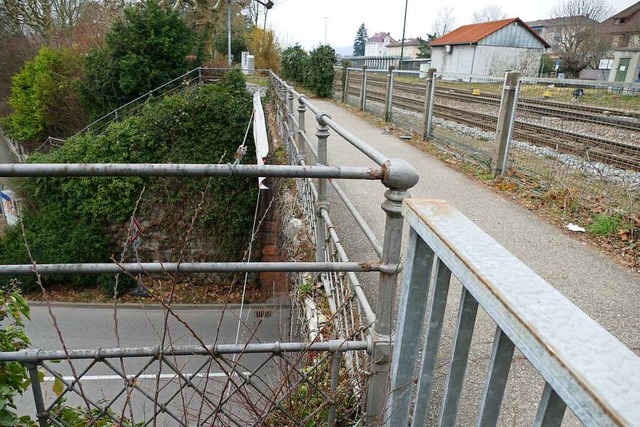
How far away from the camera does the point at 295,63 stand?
2797 centimetres

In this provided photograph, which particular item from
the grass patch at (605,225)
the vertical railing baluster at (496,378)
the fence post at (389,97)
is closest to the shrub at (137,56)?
the fence post at (389,97)

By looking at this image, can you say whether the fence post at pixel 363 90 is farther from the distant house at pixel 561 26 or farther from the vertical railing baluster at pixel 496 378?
the distant house at pixel 561 26

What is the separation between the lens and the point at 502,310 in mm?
774

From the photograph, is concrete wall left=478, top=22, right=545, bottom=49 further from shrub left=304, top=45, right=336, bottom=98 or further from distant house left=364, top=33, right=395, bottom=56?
distant house left=364, top=33, right=395, bottom=56

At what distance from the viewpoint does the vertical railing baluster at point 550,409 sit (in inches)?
26.7

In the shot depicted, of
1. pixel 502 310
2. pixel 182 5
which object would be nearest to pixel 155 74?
pixel 182 5

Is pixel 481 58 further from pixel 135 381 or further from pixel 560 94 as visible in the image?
pixel 135 381

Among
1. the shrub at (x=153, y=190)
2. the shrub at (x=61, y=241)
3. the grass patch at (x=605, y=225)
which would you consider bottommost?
the shrub at (x=61, y=241)

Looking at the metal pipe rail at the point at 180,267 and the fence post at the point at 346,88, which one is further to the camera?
the fence post at the point at 346,88

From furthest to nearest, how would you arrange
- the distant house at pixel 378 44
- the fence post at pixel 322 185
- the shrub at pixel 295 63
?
the distant house at pixel 378 44, the shrub at pixel 295 63, the fence post at pixel 322 185

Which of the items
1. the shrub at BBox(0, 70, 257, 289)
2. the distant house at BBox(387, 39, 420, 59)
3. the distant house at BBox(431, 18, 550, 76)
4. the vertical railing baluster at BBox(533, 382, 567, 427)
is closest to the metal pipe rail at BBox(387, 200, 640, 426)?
the vertical railing baluster at BBox(533, 382, 567, 427)

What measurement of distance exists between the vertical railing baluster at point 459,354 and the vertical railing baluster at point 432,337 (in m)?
0.11

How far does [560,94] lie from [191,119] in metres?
12.2

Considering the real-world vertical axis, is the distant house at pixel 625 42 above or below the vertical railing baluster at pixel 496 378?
above
